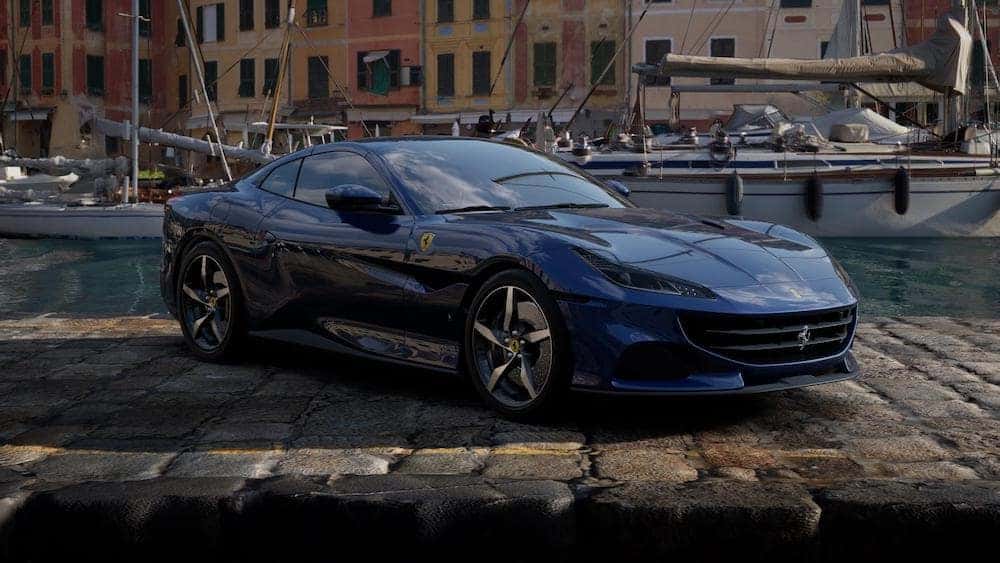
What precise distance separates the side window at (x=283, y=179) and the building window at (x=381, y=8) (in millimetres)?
46015

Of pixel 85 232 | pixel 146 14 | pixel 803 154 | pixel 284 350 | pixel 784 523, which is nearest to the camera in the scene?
pixel 784 523

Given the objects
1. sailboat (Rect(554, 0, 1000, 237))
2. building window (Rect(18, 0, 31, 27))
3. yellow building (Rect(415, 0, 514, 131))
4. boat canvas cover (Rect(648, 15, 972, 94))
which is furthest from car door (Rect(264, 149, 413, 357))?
building window (Rect(18, 0, 31, 27))

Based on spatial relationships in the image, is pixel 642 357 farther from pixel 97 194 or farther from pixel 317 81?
pixel 317 81

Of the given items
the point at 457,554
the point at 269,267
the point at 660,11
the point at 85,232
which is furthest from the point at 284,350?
the point at 660,11

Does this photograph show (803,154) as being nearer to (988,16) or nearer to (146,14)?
(988,16)

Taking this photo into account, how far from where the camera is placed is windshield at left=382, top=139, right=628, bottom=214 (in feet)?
19.7

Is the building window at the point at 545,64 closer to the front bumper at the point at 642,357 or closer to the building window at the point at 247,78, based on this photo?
the building window at the point at 247,78

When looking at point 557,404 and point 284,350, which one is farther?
point 284,350

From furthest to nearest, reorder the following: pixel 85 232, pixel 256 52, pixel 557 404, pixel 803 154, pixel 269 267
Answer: pixel 256 52 < pixel 85 232 < pixel 803 154 < pixel 269 267 < pixel 557 404

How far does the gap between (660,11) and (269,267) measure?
137 feet

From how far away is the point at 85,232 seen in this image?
2945 cm

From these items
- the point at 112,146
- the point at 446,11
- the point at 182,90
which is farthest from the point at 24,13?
the point at 446,11

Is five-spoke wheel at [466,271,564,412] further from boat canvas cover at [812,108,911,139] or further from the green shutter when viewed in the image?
the green shutter

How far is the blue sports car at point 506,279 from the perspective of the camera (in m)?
4.95
